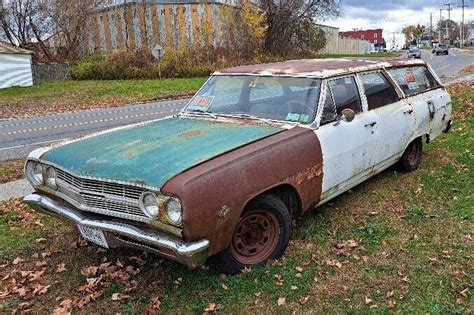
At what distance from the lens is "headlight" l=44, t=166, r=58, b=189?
164 inches

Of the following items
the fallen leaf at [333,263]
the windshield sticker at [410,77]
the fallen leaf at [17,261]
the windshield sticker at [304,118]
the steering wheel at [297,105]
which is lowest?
the fallen leaf at [333,263]

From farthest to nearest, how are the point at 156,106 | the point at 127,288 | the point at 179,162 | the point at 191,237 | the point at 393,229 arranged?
the point at 156,106, the point at 393,229, the point at 127,288, the point at 179,162, the point at 191,237

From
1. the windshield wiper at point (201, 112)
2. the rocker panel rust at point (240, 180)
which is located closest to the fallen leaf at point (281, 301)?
the rocker panel rust at point (240, 180)

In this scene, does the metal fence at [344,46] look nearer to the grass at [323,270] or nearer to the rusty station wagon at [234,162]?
the rusty station wagon at [234,162]

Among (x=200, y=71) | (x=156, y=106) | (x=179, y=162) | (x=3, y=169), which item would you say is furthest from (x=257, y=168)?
(x=200, y=71)

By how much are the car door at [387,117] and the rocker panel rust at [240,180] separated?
1348 mm

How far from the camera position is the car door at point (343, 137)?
458 cm

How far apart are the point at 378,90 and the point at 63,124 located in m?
11.5

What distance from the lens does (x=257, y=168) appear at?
3824 mm

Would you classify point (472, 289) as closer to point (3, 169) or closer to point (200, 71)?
point (3, 169)

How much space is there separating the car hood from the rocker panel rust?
135 mm

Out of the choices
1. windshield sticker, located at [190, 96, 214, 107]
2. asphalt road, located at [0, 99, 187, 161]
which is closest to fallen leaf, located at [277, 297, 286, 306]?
windshield sticker, located at [190, 96, 214, 107]

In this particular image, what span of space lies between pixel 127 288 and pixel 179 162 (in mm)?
1221

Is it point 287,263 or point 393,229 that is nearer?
point 287,263
